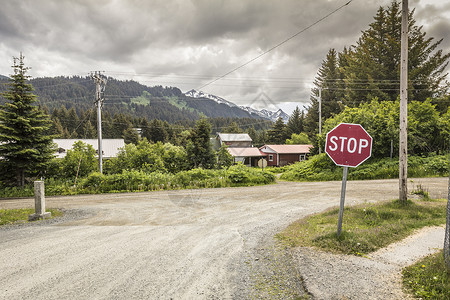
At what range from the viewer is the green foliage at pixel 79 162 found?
1767 centimetres

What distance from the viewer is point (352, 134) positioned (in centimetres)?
461

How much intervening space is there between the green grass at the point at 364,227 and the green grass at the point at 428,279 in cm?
89

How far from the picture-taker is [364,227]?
19.6 feet

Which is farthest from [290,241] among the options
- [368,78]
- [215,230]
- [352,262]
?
[368,78]

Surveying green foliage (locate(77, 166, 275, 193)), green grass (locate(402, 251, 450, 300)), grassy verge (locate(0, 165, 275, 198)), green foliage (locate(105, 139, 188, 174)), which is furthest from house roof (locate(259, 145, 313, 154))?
green grass (locate(402, 251, 450, 300))

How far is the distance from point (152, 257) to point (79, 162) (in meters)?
15.8

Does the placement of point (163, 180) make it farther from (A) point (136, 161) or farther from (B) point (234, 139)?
(B) point (234, 139)

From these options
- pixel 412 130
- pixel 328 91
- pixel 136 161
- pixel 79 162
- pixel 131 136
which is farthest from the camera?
pixel 131 136

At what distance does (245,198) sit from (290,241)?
240 inches

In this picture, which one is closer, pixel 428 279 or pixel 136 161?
pixel 428 279

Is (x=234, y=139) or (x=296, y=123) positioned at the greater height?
(x=296, y=123)

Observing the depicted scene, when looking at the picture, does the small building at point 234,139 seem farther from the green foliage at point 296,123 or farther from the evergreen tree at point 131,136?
the evergreen tree at point 131,136

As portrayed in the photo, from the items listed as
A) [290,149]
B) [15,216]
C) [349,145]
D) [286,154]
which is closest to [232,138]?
[290,149]

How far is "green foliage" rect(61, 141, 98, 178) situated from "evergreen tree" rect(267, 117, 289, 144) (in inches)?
2326
